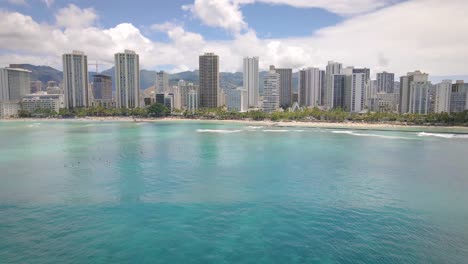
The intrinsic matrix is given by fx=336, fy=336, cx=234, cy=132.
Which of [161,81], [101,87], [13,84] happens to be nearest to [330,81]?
[161,81]

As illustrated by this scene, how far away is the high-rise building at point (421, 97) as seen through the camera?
94000 mm

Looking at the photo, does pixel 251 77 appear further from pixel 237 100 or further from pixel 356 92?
pixel 356 92

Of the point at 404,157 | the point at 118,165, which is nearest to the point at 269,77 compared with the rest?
the point at 404,157

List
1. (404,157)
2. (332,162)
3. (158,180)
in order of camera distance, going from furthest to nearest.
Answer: (404,157), (332,162), (158,180)

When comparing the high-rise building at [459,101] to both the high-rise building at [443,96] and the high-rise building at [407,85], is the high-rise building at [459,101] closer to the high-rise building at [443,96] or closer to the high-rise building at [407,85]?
the high-rise building at [443,96]

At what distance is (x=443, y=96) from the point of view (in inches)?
3679

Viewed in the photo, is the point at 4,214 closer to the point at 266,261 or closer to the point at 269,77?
the point at 266,261

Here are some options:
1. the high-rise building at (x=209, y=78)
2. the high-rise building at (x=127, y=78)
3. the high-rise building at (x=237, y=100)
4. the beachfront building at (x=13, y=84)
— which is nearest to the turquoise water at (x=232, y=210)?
the high-rise building at (x=127, y=78)

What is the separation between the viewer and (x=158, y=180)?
21.8m

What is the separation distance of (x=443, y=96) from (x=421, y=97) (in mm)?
5501

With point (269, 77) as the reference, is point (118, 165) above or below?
below

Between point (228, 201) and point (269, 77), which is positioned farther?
point (269, 77)

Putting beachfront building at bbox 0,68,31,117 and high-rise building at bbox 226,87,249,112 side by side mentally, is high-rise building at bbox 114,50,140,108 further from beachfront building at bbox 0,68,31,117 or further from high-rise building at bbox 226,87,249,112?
beachfront building at bbox 0,68,31,117

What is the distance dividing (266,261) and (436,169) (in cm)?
2064
